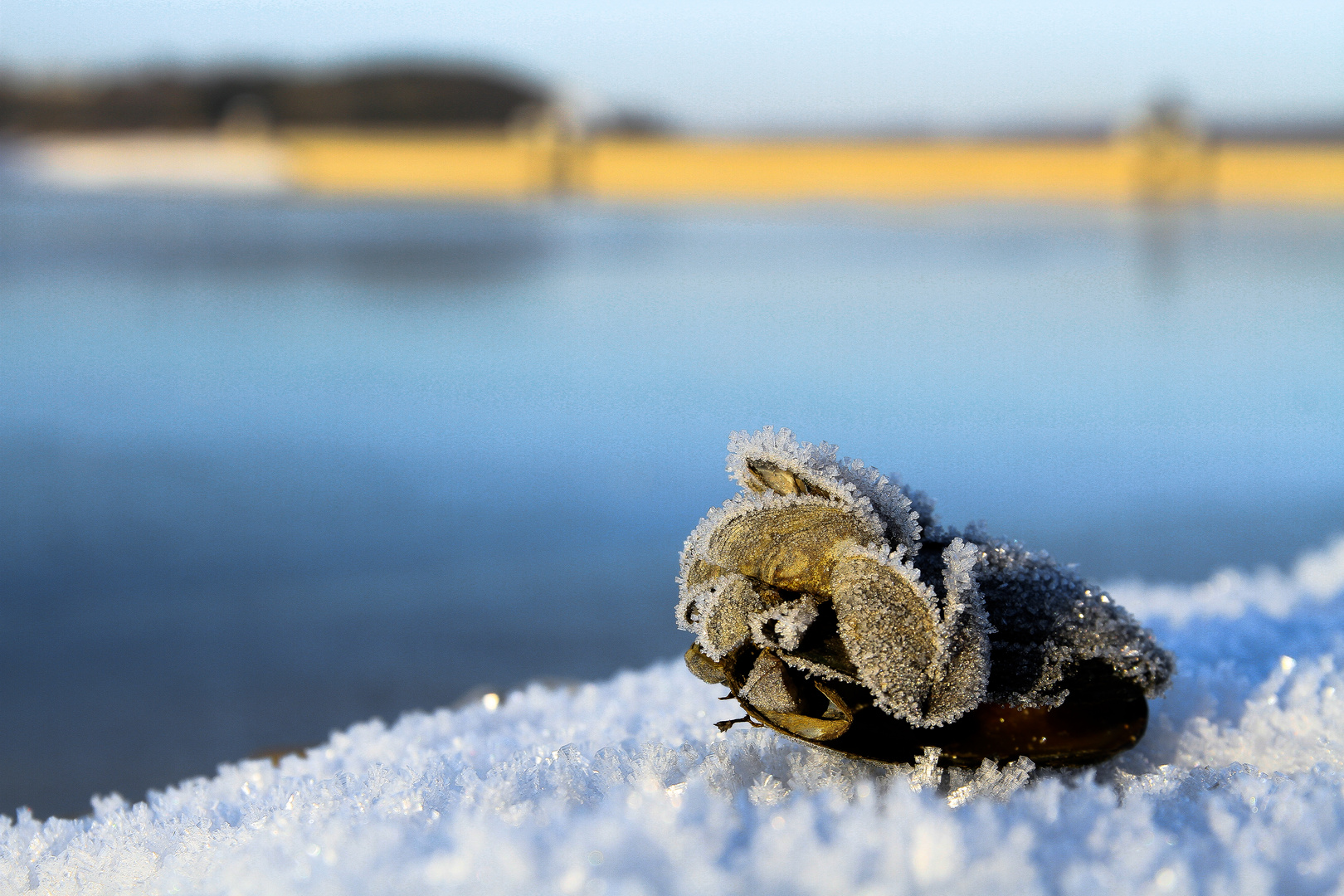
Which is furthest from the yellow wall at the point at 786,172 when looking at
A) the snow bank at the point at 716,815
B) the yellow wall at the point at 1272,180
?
the snow bank at the point at 716,815

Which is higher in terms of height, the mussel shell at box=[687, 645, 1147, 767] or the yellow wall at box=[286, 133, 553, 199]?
the yellow wall at box=[286, 133, 553, 199]

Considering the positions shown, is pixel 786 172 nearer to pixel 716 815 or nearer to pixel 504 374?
pixel 504 374

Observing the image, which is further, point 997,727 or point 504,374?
point 504,374

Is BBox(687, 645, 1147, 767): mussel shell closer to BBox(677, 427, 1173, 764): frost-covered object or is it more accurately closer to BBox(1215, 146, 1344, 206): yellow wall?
BBox(677, 427, 1173, 764): frost-covered object

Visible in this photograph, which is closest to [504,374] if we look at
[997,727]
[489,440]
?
[489,440]

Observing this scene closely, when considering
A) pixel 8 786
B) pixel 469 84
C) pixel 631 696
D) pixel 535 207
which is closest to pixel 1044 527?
pixel 631 696

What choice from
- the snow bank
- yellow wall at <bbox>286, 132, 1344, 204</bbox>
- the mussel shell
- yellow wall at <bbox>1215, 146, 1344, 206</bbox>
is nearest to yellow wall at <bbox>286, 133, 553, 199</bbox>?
yellow wall at <bbox>286, 132, 1344, 204</bbox>
